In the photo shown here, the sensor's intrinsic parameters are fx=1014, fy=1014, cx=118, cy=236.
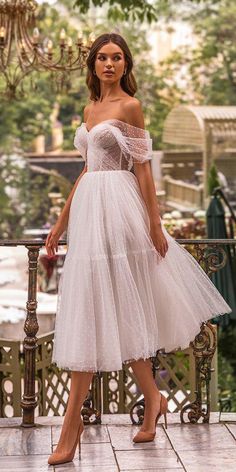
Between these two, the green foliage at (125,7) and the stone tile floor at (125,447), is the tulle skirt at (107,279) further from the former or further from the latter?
the green foliage at (125,7)

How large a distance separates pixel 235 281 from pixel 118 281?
566cm

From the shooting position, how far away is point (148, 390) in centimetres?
429

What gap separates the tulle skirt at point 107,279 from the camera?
4.03 meters

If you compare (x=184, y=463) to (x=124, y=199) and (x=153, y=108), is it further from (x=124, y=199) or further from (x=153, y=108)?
(x=153, y=108)

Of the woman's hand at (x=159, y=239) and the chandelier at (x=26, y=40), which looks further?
the chandelier at (x=26, y=40)

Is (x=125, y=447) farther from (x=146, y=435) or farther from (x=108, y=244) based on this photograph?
(x=108, y=244)

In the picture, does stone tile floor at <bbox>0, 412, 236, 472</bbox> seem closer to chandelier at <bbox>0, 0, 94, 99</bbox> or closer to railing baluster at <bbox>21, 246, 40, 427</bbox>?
railing baluster at <bbox>21, 246, 40, 427</bbox>

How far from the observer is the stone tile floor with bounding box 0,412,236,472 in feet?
13.2

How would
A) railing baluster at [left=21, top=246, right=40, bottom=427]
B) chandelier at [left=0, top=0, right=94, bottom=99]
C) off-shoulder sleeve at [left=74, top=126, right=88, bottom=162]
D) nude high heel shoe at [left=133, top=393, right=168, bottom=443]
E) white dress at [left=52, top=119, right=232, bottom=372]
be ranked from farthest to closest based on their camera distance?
chandelier at [left=0, top=0, right=94, bottom=99], railing baluster at [left=21, top=246, right=40, bottom=427], nude high heel shoe at [left=133, top=393, right=168, bottom=443], off-shoulder sleeve at [left=74, top=126, right=88, bottom=162], white dress at [left=52, top=119, right=232, bottom=372]

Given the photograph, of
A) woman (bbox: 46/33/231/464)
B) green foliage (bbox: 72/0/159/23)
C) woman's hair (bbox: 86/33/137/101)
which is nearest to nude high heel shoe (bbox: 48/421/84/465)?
woman (bbox: 46/33/231/464)

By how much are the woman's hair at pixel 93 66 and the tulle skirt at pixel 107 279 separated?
1.14ft

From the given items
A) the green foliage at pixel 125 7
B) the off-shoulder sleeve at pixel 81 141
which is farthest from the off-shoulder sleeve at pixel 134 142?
the green foliage at pixel 125 7

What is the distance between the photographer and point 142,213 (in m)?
4.13

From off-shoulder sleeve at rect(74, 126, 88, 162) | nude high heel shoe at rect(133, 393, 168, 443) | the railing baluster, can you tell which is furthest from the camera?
the railing baluster
